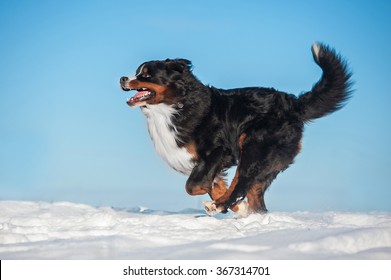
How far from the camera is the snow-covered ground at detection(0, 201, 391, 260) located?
397cm

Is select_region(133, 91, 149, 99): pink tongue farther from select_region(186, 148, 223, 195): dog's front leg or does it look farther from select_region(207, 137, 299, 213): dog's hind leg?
select_region(207, 137, 299, 213): dog's hind leg

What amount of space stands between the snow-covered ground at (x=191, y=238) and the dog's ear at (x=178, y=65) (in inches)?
73.1

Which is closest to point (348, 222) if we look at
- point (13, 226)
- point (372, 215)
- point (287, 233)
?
point (372, 215)

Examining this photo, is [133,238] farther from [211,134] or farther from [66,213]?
[66,213]

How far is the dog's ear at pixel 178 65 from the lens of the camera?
6.35 m

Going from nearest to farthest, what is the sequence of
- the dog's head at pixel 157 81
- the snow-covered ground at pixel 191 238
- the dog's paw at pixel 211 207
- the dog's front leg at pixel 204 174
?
the snow-covered ground at pixel 191 238, the dog's paw at pixel 211 207, the dog's front leg at pixel 204 174, the dog's head at pixel 157 81

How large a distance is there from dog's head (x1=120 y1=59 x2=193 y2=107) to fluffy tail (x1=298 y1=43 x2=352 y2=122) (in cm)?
154

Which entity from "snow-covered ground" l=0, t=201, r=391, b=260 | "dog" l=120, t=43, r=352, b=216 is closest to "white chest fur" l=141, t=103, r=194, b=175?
"dog" l=120, t=43, r=352, b=216

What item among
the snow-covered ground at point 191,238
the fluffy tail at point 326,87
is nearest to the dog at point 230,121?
the fluffy tail at point 326,87

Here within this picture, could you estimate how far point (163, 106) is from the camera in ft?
20.6

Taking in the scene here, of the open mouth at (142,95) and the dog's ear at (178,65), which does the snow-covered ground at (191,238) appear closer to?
the open mouth at (142,95)

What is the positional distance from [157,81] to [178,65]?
34 centimetres

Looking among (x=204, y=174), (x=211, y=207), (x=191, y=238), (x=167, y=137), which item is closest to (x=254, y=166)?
(x=204, y=174)

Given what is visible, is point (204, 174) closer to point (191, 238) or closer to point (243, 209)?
point (243, 209)
